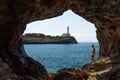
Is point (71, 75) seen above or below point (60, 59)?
above

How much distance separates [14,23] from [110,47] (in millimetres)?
12098

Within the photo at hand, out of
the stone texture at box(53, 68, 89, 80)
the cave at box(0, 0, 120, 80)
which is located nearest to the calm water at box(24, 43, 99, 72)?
the cave at box(0, 0, 120, 80)

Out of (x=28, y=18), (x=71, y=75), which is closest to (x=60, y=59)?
(x=71, y=75)

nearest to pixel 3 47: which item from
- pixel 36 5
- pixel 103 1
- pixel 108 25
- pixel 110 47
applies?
pixel 36 5

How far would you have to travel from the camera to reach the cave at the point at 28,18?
18.4 m

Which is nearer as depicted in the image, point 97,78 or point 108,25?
point 97,78

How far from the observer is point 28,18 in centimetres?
2300

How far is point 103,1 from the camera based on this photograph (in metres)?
21.6

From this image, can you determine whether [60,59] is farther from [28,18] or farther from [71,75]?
[28,18]

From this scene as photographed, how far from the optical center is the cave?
60.2 feet

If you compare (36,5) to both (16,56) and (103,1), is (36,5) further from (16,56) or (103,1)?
(103,1)

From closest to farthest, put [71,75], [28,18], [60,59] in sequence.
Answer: [71,75] → [28,18] → [60,59]

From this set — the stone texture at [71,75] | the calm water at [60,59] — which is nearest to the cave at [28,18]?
the stone texture at [71,75]

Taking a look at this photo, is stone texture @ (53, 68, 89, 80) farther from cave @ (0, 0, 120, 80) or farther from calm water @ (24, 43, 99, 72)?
calm water @ (24, 43, 99, 72)
